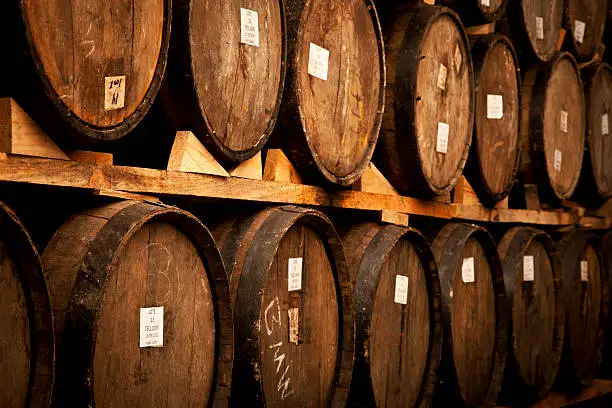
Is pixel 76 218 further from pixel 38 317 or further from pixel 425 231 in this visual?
pixel 425 231

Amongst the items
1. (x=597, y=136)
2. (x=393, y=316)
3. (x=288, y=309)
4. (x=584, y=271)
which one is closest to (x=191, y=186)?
(x=288, y=309)

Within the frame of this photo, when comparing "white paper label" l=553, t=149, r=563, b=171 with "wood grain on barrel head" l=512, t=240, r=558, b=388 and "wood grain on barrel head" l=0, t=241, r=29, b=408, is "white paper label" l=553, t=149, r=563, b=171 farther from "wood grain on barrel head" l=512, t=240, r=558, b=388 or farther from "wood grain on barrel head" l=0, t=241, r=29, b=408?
"wood grain on barrel head" l=0, t=241, r=29, b=408

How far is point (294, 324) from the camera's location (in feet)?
11.1

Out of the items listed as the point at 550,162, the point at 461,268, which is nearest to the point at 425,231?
the point at 461,268

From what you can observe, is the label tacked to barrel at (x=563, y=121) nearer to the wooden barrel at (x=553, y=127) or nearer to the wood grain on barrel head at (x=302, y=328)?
the wooden barrel at (x=553, y=127)

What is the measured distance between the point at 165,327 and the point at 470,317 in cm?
258

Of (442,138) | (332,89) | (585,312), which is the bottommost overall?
(585,312)

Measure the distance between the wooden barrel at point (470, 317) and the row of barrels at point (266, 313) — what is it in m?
0.01

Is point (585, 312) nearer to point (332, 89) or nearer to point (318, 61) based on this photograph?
point (332, 89)

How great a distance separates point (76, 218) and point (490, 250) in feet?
10.1

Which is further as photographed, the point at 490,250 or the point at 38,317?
the point at 490,250

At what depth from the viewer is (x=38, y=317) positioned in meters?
2.26

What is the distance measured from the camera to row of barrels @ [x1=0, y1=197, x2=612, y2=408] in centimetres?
236

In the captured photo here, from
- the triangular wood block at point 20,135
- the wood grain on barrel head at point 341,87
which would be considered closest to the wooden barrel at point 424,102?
the wood grain on barrel head at point 341,87
